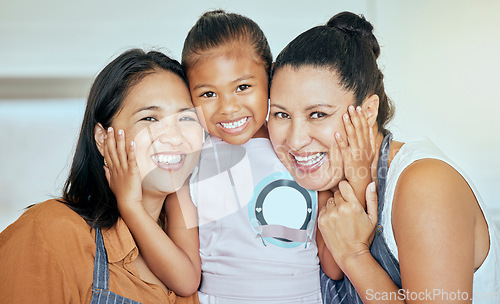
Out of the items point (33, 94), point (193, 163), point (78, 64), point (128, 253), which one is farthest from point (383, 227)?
point (33, 94)

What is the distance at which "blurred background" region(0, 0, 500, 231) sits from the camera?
2.75 metres

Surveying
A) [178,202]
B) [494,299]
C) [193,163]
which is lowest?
[494,299]

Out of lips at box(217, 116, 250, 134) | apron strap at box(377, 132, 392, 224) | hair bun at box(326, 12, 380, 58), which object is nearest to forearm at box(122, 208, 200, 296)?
lips at box(217, 116, 250, 134)

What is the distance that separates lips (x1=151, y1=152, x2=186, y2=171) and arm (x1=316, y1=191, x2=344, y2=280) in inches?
17.5

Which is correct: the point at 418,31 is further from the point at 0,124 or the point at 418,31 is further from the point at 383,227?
the point at 0,124

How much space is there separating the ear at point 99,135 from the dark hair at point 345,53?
0.53 metres

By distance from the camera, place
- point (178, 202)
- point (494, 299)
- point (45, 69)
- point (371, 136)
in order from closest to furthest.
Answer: point (494, 299)
point (371, 136)
point (178, 202)
point (45, 69)

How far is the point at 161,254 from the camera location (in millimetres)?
1435

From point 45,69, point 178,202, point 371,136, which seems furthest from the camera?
point 45,69

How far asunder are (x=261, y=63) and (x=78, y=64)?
1.54m

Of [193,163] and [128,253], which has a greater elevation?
[193,163]

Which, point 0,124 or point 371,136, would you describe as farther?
point 0,124

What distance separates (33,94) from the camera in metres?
2.83

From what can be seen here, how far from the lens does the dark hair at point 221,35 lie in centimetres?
154
